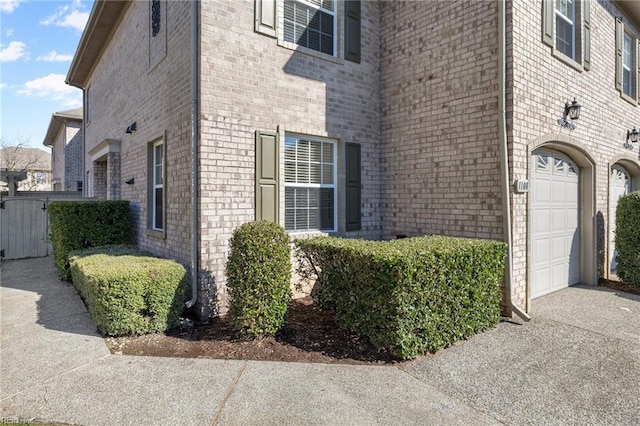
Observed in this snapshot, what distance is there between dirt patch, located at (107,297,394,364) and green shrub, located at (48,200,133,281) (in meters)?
3.79

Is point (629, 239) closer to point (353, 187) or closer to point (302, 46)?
point (353, 187)

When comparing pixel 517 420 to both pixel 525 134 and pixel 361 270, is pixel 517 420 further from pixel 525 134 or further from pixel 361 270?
pixel 525 134

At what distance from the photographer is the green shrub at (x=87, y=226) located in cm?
720

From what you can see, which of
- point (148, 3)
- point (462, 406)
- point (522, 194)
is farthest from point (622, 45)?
point (148, 3)

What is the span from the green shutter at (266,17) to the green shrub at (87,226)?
477cm

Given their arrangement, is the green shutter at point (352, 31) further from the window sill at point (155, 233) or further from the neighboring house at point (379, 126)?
the window sill at point (155, 233)

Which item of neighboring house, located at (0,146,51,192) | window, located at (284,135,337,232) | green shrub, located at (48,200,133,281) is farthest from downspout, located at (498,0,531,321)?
neighboring house, located at (0,146,51,192)

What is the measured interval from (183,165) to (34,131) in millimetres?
31213

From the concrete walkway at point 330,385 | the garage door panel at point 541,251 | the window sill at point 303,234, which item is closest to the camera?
the concrete walkway at point 330,385

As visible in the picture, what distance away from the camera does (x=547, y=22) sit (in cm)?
605

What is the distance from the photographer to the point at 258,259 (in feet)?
14.2

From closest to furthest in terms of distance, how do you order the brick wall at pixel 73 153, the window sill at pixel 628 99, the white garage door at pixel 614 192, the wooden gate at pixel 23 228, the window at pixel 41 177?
the white garage door at pixel 614 192 < the window sill at pixel 628 99 < the wooden gate at pixel 23 228 < the brick wall at pixel 73 153 < the window at pixel 41 177

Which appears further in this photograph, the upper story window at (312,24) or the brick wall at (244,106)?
the upper story window at (312,24)

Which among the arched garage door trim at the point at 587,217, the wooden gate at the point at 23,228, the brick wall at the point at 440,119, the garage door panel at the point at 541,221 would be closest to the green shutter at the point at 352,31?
the brick wall at the point at 440,119
